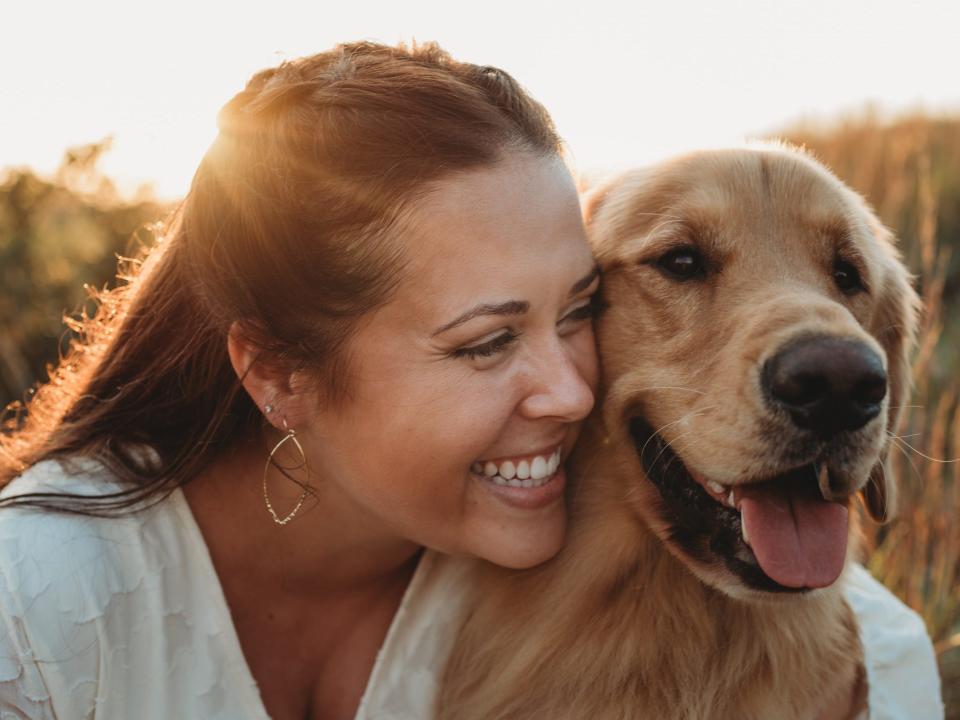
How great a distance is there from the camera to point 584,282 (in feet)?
7.24

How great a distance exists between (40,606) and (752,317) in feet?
5.41

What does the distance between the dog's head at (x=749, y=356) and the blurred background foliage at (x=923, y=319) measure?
2.17 feet

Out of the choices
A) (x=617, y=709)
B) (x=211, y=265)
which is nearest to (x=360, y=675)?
(x=617, y=709)

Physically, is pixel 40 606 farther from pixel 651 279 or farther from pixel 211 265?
pixel 651 279

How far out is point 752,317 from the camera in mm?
2072

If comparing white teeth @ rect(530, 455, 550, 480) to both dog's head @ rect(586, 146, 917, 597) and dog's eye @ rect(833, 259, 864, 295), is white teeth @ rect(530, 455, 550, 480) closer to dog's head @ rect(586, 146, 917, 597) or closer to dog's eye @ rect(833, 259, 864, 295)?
dog's head @ rect(586, 146, 917, 597)

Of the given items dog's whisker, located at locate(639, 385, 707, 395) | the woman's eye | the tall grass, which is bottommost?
the tall grass

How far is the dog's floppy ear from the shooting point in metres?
2.52

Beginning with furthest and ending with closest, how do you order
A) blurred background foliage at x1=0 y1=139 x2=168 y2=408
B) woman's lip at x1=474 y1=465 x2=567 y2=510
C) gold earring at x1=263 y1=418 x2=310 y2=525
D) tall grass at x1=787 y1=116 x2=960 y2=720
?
1. blurred background foliage at x1=0 y1=139 x2=168 y2=408
2. tall grass at x1=787 y1=116 x2=960 y2=720
3. gold earring at x1=263 y1=418 x2=310 y2=525
4. woman's lip at x1=474 y1=465 x2=567 y2=510

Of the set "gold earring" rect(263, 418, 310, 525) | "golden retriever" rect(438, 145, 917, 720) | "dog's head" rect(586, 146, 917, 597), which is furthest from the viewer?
"gold earring" rect(263, 418, 310, 525)

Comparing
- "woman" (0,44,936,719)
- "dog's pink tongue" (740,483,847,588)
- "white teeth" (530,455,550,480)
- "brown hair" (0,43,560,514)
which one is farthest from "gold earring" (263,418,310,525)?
"dog's pink tongue" (740,483,847,588)

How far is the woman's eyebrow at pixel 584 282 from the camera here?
2.17 meters

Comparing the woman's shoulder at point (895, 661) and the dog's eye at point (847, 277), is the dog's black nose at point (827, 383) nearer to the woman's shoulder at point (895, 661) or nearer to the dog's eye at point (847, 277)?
the dog's eye at point (847, 277)

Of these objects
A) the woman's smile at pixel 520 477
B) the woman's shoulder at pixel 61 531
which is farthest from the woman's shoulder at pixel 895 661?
the woman's shoulder at pixel 61 531
